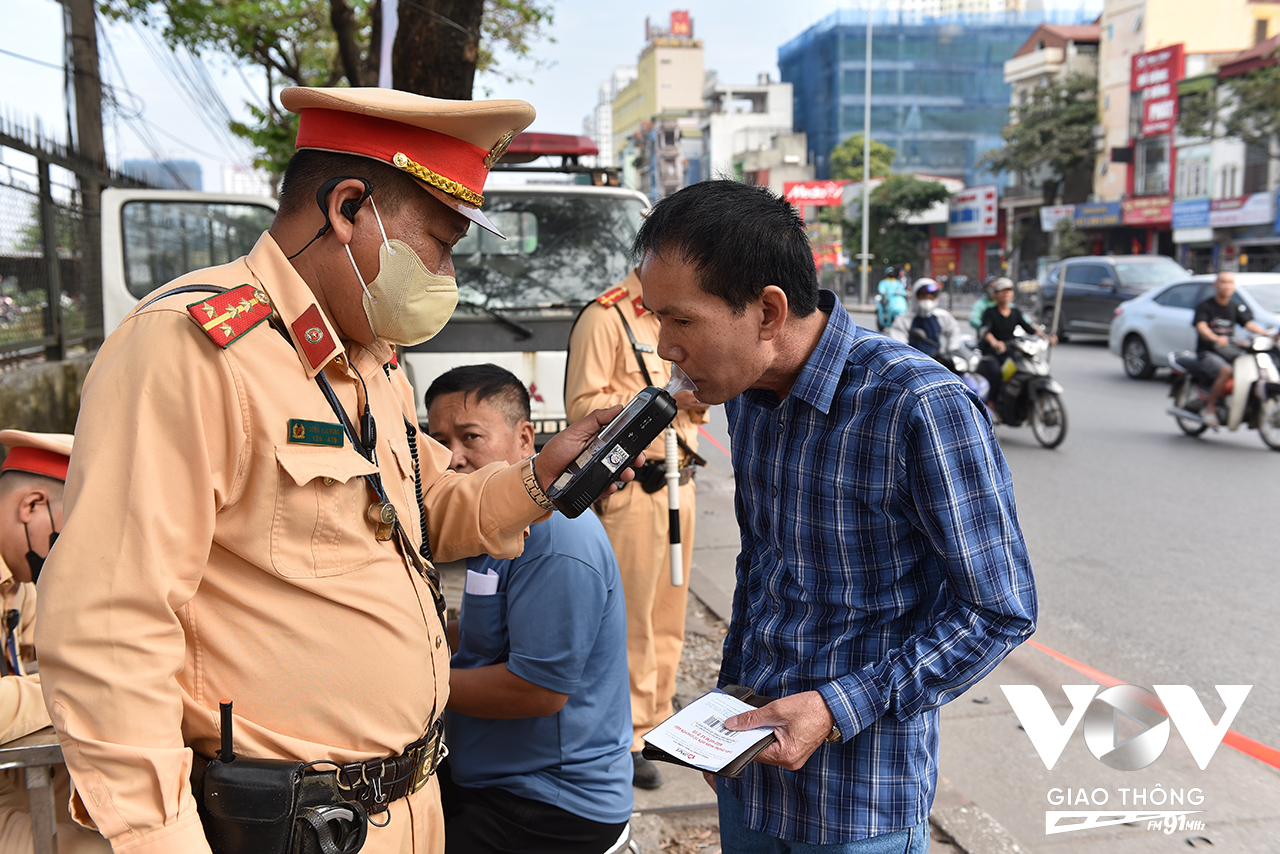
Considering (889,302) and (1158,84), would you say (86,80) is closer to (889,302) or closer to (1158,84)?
(889,302)

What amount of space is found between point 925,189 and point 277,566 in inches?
1850

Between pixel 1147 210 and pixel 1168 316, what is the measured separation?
2305 cm

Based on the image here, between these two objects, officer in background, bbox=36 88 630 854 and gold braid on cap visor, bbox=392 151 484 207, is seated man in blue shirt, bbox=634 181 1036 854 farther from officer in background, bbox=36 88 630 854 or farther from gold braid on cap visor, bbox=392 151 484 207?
officer in background, bbox=36 88 630 854

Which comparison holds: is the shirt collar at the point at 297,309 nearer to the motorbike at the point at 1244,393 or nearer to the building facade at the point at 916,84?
the motorbike at the point at 1244,393

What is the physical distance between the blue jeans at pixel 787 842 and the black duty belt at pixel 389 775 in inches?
23.6

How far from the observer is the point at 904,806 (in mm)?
1707

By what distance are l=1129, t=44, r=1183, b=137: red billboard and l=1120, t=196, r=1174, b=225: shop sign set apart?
2.40 meters

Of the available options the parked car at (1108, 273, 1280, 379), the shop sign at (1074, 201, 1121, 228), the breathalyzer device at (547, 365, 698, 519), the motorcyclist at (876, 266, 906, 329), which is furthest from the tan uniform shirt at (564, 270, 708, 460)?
the shop sign at (1074, 201, 1121, 228)

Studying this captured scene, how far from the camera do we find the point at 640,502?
12.1 ft

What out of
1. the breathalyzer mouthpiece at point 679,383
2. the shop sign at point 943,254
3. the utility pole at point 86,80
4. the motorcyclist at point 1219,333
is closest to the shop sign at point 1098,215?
the shop sign at point 943,254

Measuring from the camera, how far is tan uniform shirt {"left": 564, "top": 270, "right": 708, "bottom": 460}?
384 cm

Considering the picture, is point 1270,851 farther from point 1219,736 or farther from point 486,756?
point 486,756

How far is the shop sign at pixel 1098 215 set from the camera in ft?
114

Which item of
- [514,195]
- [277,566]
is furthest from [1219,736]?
[514,195]
